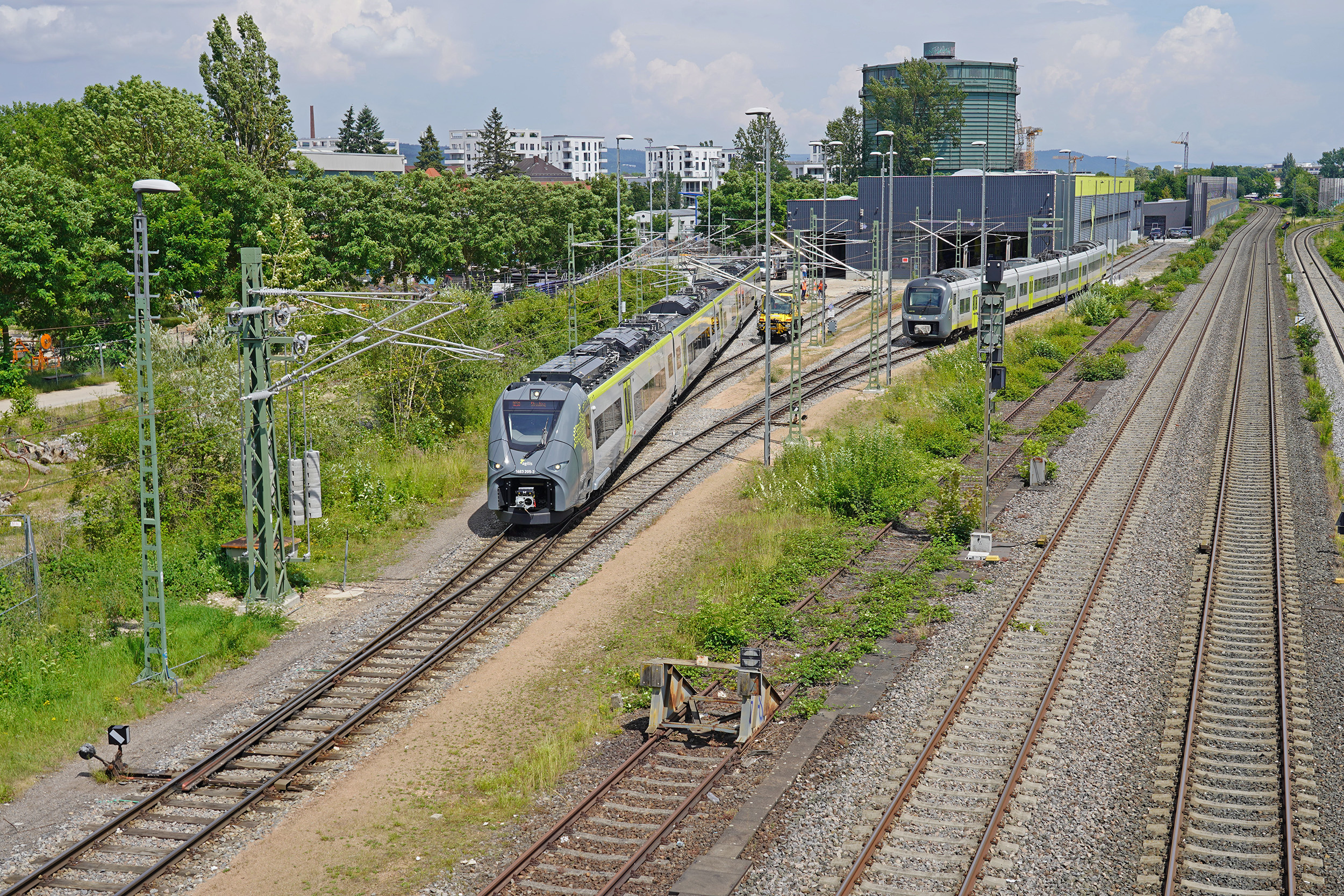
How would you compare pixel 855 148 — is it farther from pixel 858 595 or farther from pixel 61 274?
pixel 858 595

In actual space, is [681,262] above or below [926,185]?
below

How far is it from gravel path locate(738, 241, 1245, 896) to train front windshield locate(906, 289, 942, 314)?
2129 cm

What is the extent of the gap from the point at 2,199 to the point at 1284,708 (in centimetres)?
3773

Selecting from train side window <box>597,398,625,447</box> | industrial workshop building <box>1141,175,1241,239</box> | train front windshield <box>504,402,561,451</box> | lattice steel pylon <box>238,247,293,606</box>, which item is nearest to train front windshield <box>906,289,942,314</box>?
train side window <box>597,398,625,447</box>

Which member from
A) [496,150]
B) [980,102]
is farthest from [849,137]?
[496,150]

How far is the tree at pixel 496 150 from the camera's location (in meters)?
108

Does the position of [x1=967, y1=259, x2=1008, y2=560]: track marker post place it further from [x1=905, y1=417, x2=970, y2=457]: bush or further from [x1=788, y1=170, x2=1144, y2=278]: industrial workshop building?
[x1=788, y1=170, x2=1144, y2=278]: industrial workshop building

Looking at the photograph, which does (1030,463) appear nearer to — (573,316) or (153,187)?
(573,316)

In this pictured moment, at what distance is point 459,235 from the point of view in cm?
5347

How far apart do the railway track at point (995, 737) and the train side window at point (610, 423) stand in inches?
388

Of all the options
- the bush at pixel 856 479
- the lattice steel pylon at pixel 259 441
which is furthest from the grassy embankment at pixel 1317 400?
the lattice steel pylon at pixel 259 441

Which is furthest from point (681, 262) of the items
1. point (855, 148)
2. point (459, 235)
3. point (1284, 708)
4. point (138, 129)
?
point (855, 148)

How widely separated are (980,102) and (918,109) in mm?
14244

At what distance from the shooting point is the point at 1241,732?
45.2 ft
